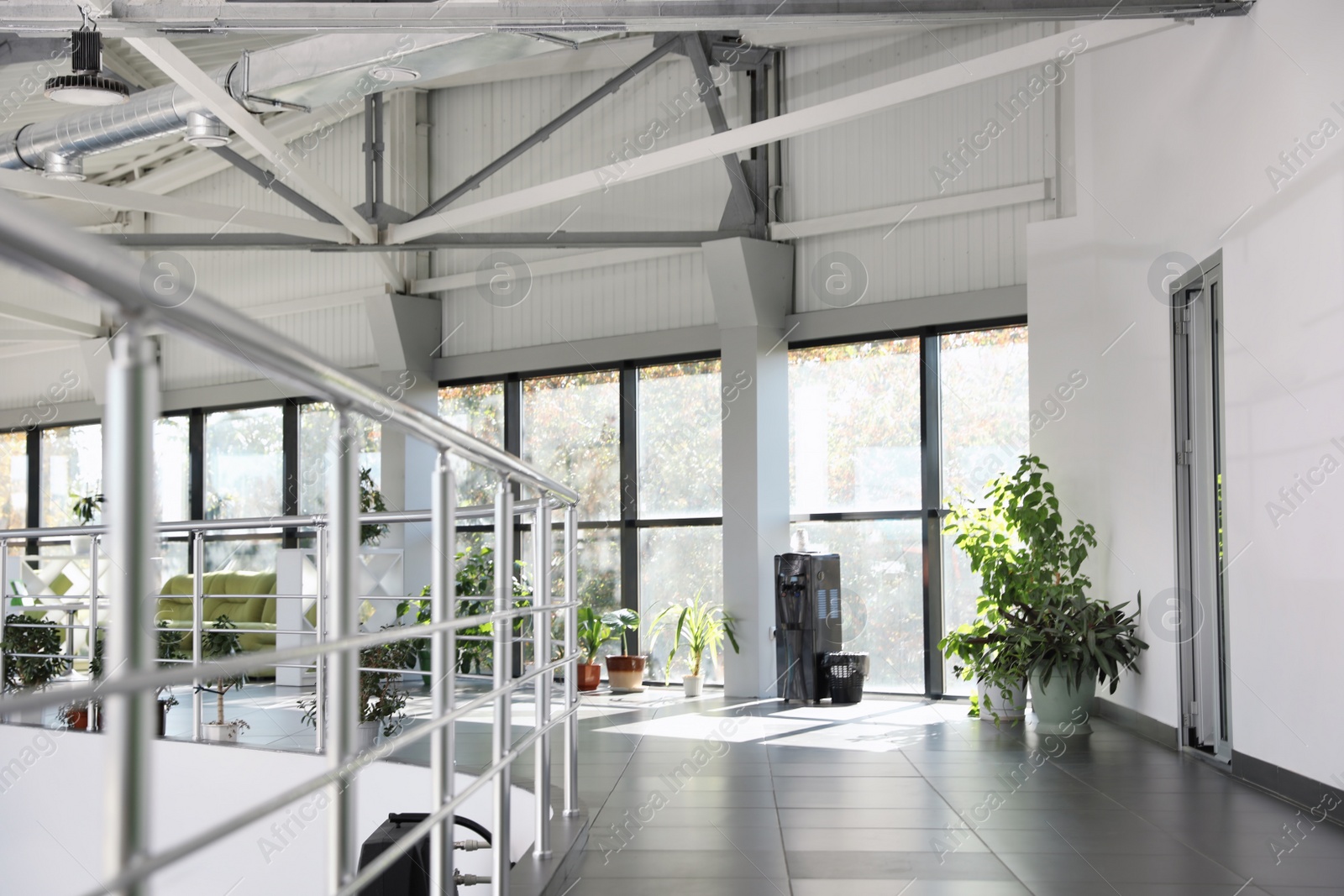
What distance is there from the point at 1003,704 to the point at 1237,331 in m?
2.81

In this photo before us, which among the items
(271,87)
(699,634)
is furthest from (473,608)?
(271,87)

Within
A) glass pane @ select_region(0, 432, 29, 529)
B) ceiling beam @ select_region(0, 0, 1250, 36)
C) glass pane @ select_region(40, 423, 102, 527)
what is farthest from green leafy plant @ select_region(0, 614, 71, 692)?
glass pane @ select_region(0, 432, 29, 529)

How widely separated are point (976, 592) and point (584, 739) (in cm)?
322

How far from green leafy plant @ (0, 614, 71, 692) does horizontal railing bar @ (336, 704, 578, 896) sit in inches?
165

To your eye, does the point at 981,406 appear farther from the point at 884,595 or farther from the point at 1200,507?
the point at 1200,507

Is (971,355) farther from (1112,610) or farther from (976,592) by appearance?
(1112,610)

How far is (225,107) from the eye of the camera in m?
6.52

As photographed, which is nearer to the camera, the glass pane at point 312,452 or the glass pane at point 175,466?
the glass pane at point 312,452

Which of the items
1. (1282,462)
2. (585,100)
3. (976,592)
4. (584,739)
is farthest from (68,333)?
(1282,462)

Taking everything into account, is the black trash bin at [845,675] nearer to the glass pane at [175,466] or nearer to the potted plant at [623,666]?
the potted plant at [623,666]

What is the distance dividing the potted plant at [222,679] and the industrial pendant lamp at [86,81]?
276 centimetres

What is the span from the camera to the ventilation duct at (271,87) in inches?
241

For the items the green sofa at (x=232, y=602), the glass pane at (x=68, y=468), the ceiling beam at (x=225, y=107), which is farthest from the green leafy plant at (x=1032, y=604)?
the glass pane at (x=68, y=468)

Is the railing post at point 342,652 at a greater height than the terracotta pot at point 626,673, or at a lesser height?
greater
